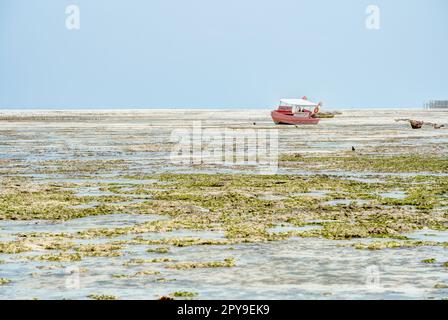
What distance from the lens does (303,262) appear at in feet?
58.6

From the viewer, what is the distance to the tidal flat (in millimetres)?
15617

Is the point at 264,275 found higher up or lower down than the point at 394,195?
higher up

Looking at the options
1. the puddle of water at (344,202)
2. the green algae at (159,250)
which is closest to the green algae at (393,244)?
the green algae at (159,250)

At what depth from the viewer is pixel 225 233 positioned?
21.8 metres

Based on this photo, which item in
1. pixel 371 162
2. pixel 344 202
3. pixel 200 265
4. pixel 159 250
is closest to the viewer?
pixel 200 265

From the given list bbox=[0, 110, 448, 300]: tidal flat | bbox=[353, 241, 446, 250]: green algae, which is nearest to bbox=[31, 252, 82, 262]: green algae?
bbox=[0, 110, 448, 300]: tidal flat

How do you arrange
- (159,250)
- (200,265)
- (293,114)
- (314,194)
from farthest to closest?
(293,114), (314,194), (159,250), (200,265)

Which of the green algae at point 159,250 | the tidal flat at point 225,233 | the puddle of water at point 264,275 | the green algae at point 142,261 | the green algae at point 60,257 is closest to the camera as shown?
the puddle of water at point 264,275

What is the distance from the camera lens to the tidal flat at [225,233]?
15.6 metres

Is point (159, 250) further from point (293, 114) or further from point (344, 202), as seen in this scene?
point (293, 114)

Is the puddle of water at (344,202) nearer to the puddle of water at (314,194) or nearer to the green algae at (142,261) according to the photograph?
the puddle of water at (314,194)

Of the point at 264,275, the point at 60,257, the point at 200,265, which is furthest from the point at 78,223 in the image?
the point at 264,275

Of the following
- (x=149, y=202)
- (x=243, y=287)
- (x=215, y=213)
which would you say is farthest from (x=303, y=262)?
(x=149, y=202)
